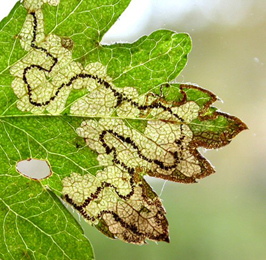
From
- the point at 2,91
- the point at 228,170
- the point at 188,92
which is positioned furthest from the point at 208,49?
the point at 2,91

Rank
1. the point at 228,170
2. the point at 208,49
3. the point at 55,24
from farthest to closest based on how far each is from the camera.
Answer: the point at 228,170 < the point at 208,49 < the point at 55,24

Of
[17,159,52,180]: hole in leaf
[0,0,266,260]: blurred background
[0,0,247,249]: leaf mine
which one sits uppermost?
[0,0,266,260]: blurred background

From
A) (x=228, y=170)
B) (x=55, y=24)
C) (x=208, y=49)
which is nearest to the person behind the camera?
(x=55, y=24)

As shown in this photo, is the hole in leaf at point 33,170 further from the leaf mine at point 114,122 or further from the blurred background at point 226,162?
the blurred background at point 226,162

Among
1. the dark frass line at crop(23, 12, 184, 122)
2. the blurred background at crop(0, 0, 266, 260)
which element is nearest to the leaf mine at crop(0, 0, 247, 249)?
the dark frass line at crop(23, 12, 184, 122)

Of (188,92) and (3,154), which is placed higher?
(188,92)

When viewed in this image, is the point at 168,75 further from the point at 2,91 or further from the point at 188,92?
the point at 2,91

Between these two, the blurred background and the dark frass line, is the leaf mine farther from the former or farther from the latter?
the blurred background
